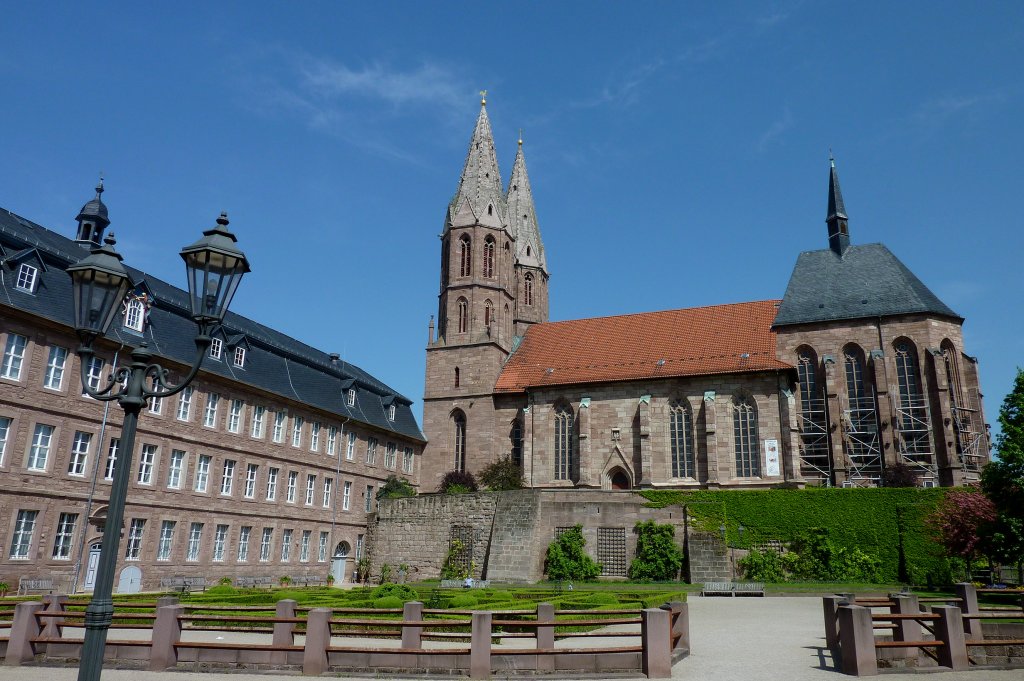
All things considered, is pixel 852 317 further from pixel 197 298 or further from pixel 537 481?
pixel 197 298

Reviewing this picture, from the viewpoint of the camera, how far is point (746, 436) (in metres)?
41.1

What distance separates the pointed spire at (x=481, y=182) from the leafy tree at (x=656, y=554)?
24.9m

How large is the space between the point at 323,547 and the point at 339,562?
154cm

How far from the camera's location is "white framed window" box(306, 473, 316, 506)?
4022 centimetres

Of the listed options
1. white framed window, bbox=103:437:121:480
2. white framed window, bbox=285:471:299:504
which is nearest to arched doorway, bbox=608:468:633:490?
white framed window, bbox=285:471:299:504

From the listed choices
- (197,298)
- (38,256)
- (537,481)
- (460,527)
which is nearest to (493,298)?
(537,481)

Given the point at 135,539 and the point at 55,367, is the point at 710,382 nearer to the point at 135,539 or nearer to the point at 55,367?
the point at 135,539

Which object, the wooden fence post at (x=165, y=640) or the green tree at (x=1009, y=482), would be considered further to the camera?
the green tree at (x=1009, y=482)

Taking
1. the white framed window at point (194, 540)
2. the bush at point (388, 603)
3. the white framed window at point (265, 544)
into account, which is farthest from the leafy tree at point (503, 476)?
the bush at point (388, 603)

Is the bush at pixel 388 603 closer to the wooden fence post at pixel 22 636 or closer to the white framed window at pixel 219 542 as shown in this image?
the wooden fence post at pixel 22 636

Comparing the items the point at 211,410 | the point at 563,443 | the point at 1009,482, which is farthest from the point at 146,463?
the point at 1009,482

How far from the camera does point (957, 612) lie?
1302 cm

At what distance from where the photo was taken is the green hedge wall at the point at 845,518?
1284 inches

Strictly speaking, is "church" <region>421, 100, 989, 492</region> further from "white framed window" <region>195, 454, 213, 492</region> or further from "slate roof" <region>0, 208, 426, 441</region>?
"white framed window" <region>195, 454, 213, 492</region>
